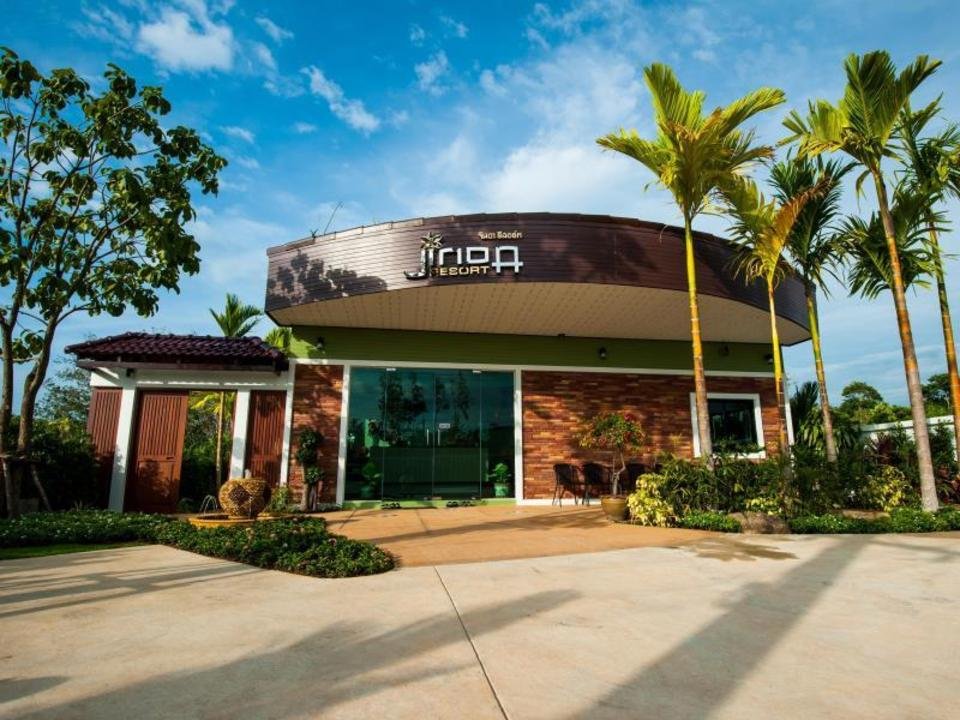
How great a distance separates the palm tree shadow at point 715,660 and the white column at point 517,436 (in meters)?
7.27

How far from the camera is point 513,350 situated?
1180cm

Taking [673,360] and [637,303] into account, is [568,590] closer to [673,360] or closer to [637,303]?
[637,303]

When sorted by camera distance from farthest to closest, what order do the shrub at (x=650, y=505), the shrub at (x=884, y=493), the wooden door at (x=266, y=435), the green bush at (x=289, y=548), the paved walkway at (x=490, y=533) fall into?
the wooden door at (x=266, y=435) → the shrub at (x=884, y=493) → the shrub at (x=650, y=505) → the paved walkway at (x=490, y=533) → the green bush at (x=289, y=548)

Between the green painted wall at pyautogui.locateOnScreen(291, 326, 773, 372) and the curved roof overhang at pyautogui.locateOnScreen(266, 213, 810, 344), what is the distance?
87cm

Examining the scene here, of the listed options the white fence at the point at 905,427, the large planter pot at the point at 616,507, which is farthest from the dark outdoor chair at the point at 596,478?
the white fence at the point at 905,427

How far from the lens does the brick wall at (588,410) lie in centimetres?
1153

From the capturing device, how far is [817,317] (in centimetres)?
991

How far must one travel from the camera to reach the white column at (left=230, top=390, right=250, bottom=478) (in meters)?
10.1

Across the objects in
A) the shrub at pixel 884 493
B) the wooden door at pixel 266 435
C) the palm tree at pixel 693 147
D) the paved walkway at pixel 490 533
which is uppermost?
the palm tree at pixel 693 147

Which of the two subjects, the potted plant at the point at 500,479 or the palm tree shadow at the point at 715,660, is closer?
the palm tree shadow at the point at 715,660

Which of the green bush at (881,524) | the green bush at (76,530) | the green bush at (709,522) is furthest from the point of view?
the green bush at (709,522)

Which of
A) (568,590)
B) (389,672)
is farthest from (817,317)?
(389,672)

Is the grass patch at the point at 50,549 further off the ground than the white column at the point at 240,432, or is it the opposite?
the white column at the point at 240,432

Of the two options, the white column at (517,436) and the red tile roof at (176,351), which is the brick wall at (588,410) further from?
the red tile roof at (176,351)
